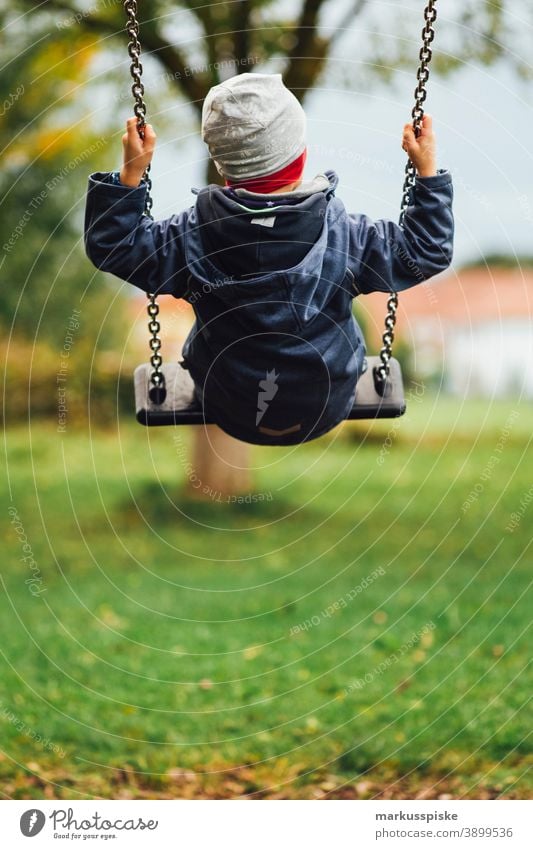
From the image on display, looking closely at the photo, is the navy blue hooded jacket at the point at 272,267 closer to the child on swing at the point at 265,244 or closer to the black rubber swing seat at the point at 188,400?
the child on swing at the point at 265,244

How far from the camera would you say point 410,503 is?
11906 mm

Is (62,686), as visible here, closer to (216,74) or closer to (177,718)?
(177,718)

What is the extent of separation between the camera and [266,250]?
2957 mm

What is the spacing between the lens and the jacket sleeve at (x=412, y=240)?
3086 mm

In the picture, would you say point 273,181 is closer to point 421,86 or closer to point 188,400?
point 421,86

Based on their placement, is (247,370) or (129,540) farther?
(129,540)

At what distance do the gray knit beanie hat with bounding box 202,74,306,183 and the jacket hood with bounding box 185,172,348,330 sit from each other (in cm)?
9

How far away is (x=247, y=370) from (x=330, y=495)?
8.98 m

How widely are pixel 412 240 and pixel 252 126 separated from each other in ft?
1.94

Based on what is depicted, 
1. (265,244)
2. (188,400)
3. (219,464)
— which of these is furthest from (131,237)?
(219,464)

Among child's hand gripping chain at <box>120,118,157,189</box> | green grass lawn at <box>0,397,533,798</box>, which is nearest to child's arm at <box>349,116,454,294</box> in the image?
child's hand gripping chain at <box>120,118,157,189</box>

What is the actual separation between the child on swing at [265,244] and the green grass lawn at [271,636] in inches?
117
